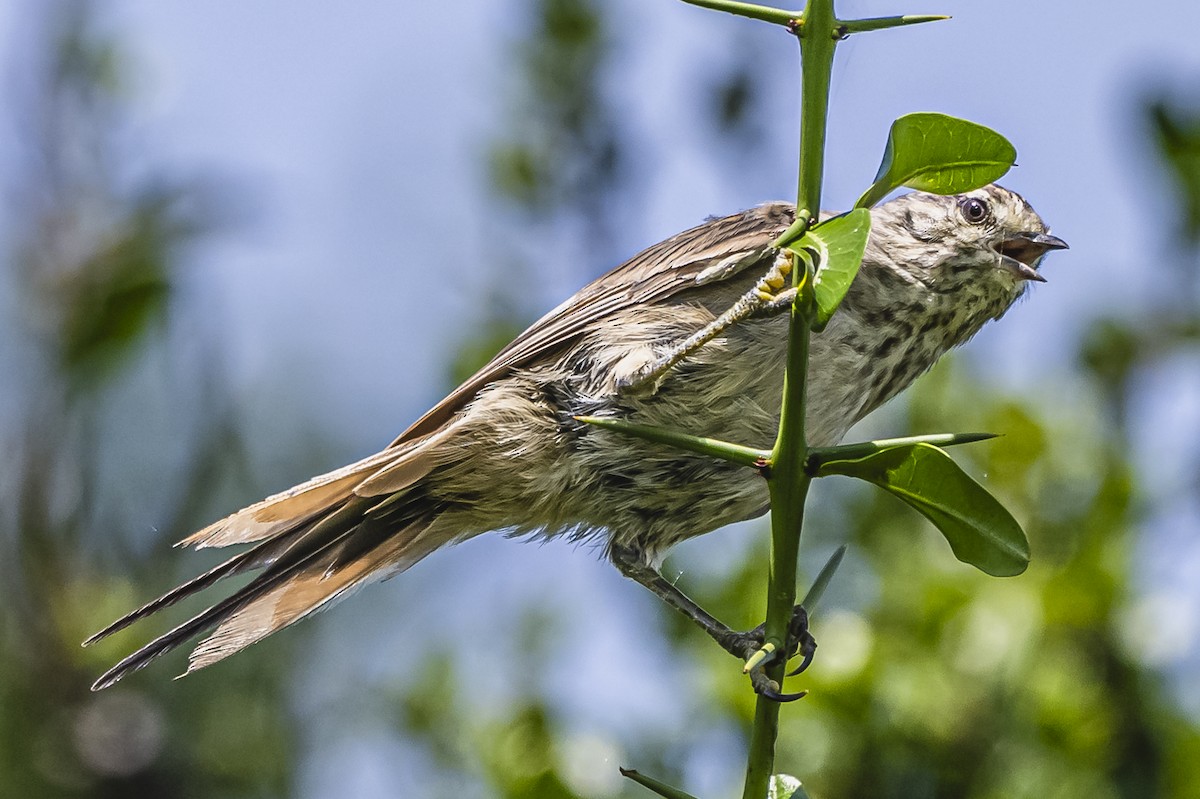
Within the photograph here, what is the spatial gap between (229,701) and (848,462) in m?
A: 3.32

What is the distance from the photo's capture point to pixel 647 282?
355 centimetres

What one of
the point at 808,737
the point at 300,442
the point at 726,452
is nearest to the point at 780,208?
the point at 808,737

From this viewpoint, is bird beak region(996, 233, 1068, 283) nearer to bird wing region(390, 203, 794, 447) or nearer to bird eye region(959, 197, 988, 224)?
bird eye region(959, 197, 988, 224)

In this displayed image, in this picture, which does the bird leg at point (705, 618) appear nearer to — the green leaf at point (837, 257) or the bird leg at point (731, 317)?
the bird leg at point (731, 317)

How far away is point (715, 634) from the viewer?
329 cm

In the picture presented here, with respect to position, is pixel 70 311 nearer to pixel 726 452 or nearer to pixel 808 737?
pixel 808 737

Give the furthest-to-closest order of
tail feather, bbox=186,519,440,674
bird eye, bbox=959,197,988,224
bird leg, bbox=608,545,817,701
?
bird eye, bbox=959,197,988,224 → bird leg, bbox=608,545,817,701 → tail feather, bbox=186,519,440,674

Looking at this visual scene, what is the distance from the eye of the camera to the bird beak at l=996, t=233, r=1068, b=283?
350 centimetres

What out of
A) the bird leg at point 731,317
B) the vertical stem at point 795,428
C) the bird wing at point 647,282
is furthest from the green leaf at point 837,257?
the bird wing at point 647,282

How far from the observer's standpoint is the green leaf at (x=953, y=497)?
1.58m

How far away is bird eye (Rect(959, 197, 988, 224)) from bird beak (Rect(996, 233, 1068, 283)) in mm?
96

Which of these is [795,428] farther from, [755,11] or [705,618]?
[705,618]

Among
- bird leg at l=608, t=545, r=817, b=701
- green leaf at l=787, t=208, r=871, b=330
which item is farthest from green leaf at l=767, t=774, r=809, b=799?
bird leg at l=608, t=545, r=817, b=701

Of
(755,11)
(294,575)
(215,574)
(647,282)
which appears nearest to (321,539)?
(294,575)
